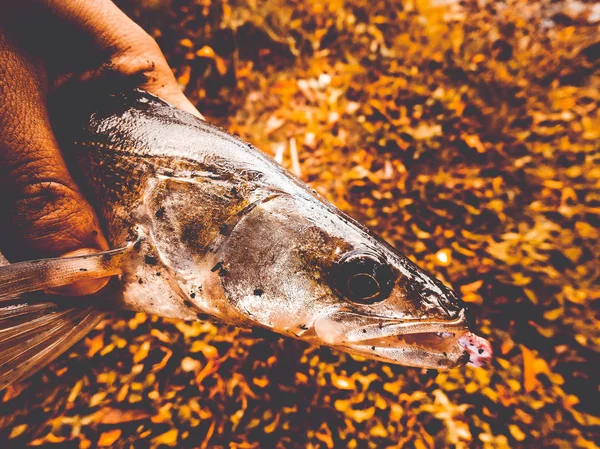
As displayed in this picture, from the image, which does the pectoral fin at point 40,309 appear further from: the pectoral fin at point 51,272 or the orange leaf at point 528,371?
the orange leaf at point 528,371

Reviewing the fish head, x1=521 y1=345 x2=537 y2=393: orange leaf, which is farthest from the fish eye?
x1=521 y1=345 x2=537 y2=393: orange leaf

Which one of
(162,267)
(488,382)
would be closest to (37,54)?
(162,267)

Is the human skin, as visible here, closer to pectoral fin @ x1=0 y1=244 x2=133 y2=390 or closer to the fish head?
pectoral fin @ x1=0 y1=244 x2=133 y2=390

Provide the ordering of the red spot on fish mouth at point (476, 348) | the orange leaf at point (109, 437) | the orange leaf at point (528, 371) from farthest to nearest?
the orange leaf at point (528, 371), the orange leaf at point (109, 437), the red spot on fish mouth at point (476, 348)

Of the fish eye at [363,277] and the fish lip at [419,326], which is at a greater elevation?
the fish eye at [363,277]

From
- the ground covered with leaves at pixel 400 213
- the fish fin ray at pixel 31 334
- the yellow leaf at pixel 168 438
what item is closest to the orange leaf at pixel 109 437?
the ground covered with leaves at pixel 400 213

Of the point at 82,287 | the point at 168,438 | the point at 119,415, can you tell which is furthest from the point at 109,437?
the point at 82,287

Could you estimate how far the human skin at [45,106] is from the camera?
149 centimetres

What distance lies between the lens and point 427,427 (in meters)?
2.58

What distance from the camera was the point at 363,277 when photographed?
1.33 meters

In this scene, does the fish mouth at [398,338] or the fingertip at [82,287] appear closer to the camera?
the fish mouth at [398,338]

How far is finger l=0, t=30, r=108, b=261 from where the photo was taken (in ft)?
4.84

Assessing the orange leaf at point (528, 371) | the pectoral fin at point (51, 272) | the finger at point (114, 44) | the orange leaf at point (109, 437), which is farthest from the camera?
the orange leaf at point (528, 371)

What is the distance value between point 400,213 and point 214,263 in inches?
101
